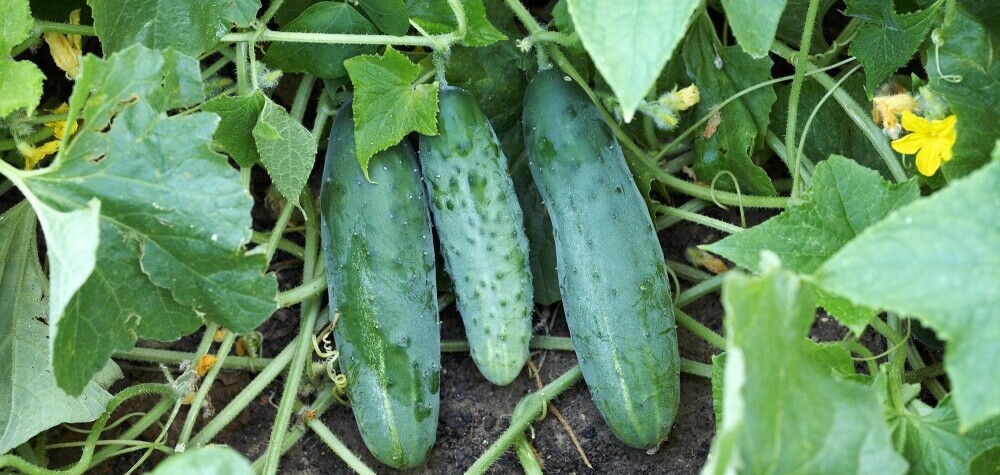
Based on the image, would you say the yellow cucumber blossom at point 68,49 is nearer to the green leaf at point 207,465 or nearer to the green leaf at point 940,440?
the green leaf at point 207,465

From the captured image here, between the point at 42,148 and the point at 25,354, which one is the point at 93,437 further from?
the point at 42,148

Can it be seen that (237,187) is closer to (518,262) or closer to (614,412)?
(518,262)

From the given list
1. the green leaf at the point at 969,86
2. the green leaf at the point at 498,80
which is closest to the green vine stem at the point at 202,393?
the green leaf at the point at 498,80

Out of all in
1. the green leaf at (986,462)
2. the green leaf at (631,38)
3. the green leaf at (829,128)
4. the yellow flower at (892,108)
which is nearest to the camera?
the green leaf at (631,38)

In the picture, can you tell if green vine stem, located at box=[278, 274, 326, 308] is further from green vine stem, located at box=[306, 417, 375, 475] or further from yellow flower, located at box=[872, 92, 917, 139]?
yellow flower, located at box=[872, 92, 917, 139]

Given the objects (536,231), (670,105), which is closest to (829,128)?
(670,105)

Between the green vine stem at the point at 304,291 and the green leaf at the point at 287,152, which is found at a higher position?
the green leaf at the point at 287,152

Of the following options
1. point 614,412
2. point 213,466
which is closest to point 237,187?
point 213,466
